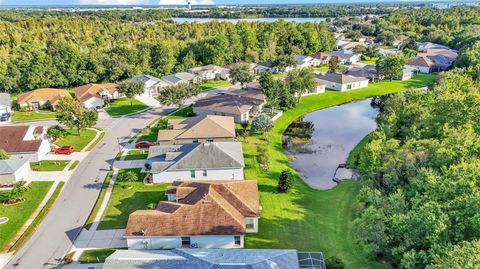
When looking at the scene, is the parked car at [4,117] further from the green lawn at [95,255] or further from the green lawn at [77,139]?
the green lawn at [95,255]

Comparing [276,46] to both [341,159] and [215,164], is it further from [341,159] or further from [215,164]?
[215,164]

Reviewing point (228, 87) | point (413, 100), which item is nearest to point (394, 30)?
point (228, 87)

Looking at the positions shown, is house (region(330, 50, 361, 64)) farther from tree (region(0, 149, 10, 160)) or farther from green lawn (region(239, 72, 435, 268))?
tree (region(0, 149, 10, 160))

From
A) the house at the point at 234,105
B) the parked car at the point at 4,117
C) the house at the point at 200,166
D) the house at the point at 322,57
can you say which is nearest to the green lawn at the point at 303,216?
the house at the point at 200,166

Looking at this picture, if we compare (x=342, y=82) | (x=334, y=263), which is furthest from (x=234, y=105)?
(x=334, y=263)

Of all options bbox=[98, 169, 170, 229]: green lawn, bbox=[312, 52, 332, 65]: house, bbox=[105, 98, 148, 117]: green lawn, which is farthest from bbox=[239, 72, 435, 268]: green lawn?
bbox=[312, 52, 332, 65]: house

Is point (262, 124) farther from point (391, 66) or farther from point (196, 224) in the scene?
point (391, 66)
